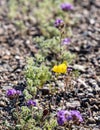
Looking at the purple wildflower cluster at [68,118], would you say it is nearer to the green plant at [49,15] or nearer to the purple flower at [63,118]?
the purple flower at [63,118]

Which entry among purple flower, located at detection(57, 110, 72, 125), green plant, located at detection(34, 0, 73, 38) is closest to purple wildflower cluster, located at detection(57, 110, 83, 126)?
purple flower, located at detection(57, 110, 72, 125)

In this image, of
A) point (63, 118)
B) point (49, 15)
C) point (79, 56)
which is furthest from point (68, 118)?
point (49, 15)

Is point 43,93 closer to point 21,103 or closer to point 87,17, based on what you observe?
point 21,103

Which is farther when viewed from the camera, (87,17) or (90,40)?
(87,17)

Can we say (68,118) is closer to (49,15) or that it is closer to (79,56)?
(79,56)

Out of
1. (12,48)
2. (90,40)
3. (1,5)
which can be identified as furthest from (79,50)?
(1,5)

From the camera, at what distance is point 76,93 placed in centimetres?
519

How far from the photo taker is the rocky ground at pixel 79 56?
4922mm

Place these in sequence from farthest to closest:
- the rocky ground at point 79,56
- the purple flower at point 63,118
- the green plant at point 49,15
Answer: the green plant at point 49,15, the rocky ground at point 79,56, the purple flower at point 63,118

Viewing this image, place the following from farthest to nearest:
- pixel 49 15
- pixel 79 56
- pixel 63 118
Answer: pixel 49 15
pixel 79 56
pixel 63 118

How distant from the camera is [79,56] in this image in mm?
6309

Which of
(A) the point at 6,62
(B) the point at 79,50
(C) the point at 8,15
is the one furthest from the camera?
(C) the point at 8,15

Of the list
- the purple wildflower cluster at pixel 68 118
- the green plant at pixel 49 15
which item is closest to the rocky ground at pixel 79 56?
the green plant at pixel 49 15

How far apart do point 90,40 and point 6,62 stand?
1521mm
